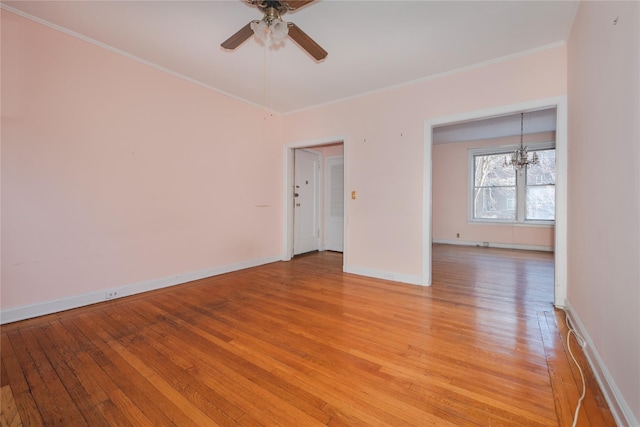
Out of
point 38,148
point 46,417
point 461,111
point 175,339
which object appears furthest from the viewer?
point 461,111

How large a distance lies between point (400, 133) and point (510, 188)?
444 cm

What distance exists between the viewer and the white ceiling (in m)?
2.13

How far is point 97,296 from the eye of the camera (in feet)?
8.78

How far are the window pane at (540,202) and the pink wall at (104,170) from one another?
20.7ft

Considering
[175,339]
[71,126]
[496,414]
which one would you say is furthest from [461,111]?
[71,126]

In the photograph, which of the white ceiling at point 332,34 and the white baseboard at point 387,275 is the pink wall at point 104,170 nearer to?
the white ceiling at point 332,34

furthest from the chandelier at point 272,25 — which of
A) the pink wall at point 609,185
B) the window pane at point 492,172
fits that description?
the window pane at point 492,172

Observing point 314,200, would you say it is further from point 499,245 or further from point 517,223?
point 517,223

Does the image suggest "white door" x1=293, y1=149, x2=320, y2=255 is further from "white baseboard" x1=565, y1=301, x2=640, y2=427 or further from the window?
the window

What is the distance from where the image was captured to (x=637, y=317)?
3.64 ft

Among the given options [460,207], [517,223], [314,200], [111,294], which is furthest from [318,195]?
[517,223]

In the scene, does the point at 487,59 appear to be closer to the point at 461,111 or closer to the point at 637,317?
the point at 461,111

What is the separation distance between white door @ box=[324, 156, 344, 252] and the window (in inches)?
144

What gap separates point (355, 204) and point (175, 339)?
2702 mm
